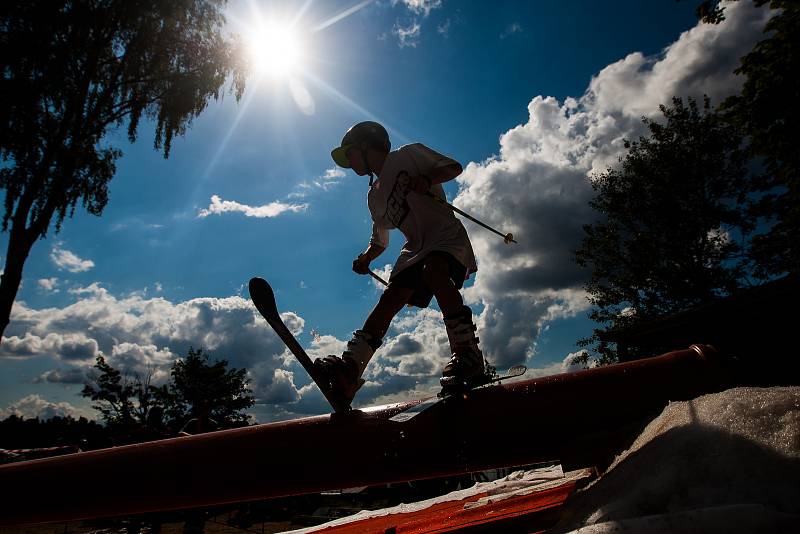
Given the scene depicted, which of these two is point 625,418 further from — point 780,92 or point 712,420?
point 780,92

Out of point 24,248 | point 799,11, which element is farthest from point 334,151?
point 24,248

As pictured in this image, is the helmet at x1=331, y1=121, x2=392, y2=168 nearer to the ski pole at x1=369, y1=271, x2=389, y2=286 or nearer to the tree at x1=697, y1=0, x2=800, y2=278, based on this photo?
the ski pole at x1=369, y1=271, x2=389, y2=286

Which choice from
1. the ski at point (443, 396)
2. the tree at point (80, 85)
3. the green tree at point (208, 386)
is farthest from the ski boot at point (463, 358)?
the green tree at point (208, 386)

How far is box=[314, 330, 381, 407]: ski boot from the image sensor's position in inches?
76.6

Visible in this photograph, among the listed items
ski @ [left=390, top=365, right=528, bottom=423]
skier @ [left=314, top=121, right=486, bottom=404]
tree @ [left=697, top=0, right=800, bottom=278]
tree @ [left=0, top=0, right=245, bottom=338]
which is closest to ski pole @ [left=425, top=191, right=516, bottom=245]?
skier @ [left=314, top=121, right=486, bottom=404]

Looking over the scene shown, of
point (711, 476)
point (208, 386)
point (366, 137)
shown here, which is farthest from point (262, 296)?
point (208, 386)

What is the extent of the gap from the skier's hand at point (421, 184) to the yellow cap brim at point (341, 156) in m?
0.61

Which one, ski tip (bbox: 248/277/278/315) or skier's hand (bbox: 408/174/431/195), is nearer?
ski tip (bbox: 248/277/278/315)

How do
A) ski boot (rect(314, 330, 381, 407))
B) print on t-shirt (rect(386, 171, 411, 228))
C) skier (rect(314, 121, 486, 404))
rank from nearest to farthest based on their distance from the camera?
ski boot (rect(314, 330, 381, 407))
skier (rect(314, 121, 486, 404))
print on t-shirt (rect(386, 171, 411, 228))

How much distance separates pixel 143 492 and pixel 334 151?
216cm

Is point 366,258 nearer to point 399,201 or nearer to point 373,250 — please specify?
point 373,250

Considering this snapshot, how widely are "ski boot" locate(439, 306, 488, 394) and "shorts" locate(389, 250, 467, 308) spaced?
0.99ft

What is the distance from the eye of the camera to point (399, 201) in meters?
2.72

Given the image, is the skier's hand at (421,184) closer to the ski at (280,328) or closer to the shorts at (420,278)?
the shorts at (420,278)
